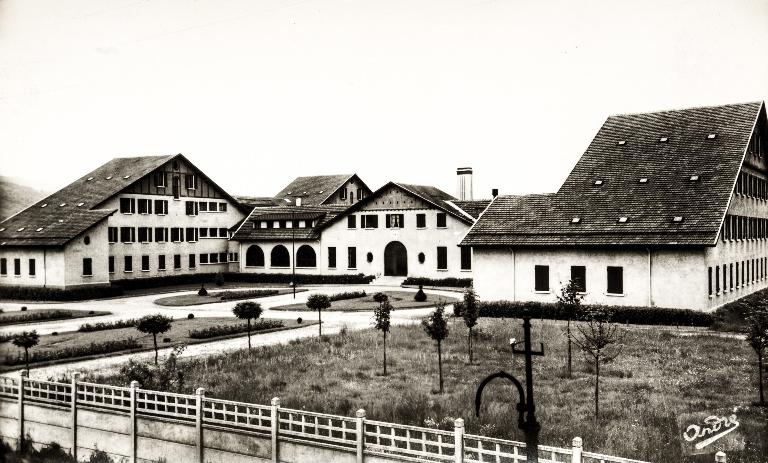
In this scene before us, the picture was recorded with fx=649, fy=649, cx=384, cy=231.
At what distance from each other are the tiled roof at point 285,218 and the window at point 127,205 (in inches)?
432

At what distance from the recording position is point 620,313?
31234mm

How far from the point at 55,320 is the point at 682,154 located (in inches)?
1370

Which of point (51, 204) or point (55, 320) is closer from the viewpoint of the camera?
point (55, 320)

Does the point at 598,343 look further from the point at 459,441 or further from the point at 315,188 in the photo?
the point at 315,188

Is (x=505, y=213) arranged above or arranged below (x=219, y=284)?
above

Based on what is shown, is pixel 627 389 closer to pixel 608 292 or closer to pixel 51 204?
pixel 608 292

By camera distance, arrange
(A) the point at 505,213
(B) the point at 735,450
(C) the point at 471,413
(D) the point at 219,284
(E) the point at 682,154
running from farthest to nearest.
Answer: (D) the point at 219,284
(A) the point at 505,213
(E) the point at 682,154
(C) the point at 471,413
(B) the point at 735,450

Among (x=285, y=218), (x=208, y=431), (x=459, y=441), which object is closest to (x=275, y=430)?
(x=208, y=431)

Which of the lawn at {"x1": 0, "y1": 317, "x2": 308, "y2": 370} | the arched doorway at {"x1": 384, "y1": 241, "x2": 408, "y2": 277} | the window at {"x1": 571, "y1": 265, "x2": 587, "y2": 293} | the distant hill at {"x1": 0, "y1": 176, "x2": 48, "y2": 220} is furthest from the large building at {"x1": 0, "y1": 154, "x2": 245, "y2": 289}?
the window at {"x1": 571, "y1": 265, "x2": 587, "y2": 293}

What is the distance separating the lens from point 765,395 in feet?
57.5

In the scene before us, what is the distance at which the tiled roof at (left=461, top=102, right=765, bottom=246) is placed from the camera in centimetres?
3147

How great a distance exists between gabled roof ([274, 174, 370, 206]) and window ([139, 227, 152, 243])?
68.8ft

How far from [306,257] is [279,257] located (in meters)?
2.95

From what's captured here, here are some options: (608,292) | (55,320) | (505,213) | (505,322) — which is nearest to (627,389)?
(505,322)
